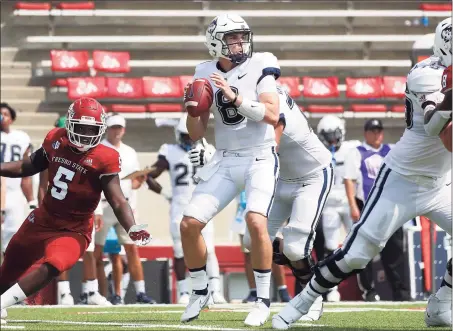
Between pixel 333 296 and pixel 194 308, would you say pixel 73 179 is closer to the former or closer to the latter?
pixel 194 308

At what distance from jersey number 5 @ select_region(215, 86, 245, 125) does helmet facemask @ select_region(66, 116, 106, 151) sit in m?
0.66

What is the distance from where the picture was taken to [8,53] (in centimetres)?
1550

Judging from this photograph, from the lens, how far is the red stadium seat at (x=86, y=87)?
14.9 metres

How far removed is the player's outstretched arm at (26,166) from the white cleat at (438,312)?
210cm

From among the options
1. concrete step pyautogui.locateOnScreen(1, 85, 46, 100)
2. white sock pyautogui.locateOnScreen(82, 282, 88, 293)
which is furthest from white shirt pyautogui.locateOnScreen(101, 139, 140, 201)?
concrete step pyautogui.locateOnScreen(1, 85, 46, 100)

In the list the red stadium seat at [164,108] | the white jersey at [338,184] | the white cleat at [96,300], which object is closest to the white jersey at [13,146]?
the white cleat at [96,300]

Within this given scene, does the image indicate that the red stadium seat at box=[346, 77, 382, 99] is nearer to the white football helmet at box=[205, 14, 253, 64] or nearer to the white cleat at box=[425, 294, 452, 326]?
the white football helmet at box=[205, 14, 253, 64]

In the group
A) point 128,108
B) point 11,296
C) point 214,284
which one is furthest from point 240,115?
point 128,108

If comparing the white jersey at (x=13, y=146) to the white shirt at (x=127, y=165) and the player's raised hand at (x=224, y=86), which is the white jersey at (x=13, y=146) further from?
the player's raised hand at (x=224, y=86)

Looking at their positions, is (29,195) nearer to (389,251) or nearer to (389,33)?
(389,251)

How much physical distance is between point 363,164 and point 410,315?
324cm

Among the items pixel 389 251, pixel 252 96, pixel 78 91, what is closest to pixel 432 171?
pixel 252 96

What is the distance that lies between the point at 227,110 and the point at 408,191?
3.90ft

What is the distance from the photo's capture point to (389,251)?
10.1 metres
